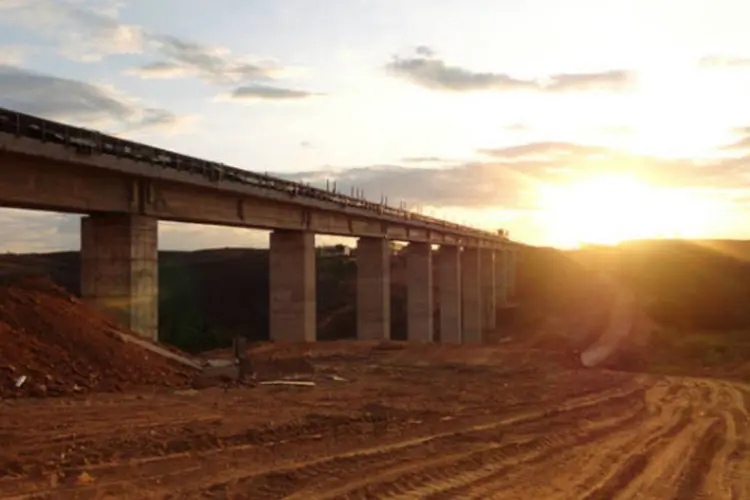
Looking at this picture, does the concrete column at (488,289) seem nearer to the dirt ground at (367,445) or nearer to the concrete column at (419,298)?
the concrete column at (419,298)

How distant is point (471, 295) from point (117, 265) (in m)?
61.9

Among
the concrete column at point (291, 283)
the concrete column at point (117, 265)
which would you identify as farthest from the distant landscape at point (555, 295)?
the concrete column at point (117, 265)

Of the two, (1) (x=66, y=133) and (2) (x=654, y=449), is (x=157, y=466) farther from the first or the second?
(1) (x=66, y=133)

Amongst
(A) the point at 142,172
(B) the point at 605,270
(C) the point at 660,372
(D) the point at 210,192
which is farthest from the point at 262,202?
(B) the point at 605,270

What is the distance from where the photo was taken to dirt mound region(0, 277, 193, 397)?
17469 millimetres

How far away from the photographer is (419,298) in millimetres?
63531

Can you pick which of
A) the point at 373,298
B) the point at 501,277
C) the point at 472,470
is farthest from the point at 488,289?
the point at 472,470

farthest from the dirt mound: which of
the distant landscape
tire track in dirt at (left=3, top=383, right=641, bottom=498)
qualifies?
the distant landscape

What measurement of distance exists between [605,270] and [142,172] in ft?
329

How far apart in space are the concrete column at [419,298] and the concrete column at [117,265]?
120 ft

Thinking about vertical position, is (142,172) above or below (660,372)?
above

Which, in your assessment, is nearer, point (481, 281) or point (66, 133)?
point (66, 133)

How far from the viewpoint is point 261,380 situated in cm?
2331

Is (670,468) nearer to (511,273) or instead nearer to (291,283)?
(291,283)
